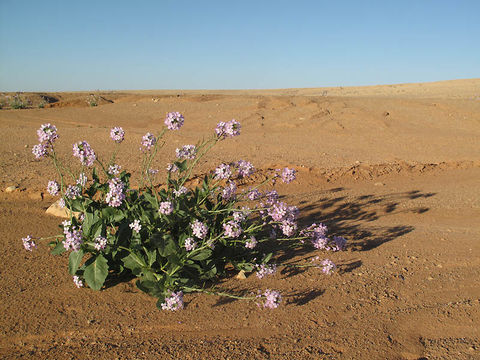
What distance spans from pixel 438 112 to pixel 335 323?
1301cm

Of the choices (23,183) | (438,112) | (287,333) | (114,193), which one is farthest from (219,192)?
(438,112)

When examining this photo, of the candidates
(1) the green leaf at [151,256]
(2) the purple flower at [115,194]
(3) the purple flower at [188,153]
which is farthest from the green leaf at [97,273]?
(3) the purple flower at [188,153]

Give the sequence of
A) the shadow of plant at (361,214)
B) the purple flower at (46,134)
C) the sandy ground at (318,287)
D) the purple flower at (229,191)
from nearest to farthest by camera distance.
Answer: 1. the sandy ground at (318,287)
2. the purple flower at (46,134)
3. the purple flower at (229,191)
4. the shadow of plant at (361,214)

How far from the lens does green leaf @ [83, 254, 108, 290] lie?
9.44ft

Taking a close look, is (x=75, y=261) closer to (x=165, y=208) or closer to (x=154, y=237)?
(x=154, y=237)

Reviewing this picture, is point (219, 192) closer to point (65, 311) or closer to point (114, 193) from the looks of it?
point (114, 193)

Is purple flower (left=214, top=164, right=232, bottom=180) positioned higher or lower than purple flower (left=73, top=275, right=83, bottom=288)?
higher

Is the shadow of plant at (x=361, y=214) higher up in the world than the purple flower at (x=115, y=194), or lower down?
lower down

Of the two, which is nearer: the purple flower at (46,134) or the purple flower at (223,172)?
the purple flower at (46,134)

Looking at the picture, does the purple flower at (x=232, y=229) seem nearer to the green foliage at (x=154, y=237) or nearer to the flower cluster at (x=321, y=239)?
the green foliage at (x=154, y=237)

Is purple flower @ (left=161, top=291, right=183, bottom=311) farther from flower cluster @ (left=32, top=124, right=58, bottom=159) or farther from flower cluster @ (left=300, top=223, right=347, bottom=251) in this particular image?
flower cluster @ (left=32, top=124, right=58, bottom=159)

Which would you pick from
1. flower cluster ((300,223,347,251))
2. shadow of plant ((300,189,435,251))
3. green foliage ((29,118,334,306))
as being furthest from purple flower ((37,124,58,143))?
shadow of plant ((300,189,435,251))

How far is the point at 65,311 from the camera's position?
9.52 feet

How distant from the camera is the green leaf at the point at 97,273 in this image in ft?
9.44
